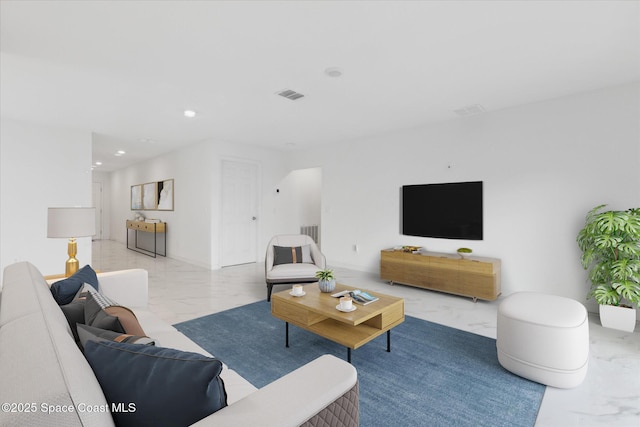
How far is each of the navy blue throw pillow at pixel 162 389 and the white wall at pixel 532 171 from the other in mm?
4084

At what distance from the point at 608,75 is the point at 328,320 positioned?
353 centimetres

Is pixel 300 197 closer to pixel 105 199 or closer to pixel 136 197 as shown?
pixel 136 197

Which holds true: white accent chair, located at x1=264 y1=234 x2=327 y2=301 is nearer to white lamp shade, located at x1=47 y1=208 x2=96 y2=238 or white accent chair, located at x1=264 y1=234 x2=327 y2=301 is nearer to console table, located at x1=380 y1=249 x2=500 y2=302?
console table, located at x1=380 y1=249 x2=500 y2=302

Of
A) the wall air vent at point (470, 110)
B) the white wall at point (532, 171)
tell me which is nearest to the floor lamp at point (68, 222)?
the white wall at point (532, 171)

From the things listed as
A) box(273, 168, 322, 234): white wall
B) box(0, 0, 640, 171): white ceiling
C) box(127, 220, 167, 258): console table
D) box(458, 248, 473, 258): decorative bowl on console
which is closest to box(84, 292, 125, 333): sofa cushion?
box(0, 0, 640, 171): white ceiling

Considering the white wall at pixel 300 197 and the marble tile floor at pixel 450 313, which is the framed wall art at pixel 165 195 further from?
the white wall at pixel 300 197

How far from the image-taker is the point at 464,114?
4.07m

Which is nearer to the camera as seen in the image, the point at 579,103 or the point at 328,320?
the point at 328,320

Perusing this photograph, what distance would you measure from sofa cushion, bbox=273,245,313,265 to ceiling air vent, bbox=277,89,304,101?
1860 mm

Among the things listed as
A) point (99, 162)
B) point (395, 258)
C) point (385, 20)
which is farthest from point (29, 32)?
point (99, 162)

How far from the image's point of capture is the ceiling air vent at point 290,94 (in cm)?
334

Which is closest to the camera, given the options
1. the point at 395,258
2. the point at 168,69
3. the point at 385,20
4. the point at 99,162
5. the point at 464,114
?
the point at 385,20

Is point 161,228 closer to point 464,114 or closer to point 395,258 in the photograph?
point 395,258

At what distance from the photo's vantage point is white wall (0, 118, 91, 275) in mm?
4246
